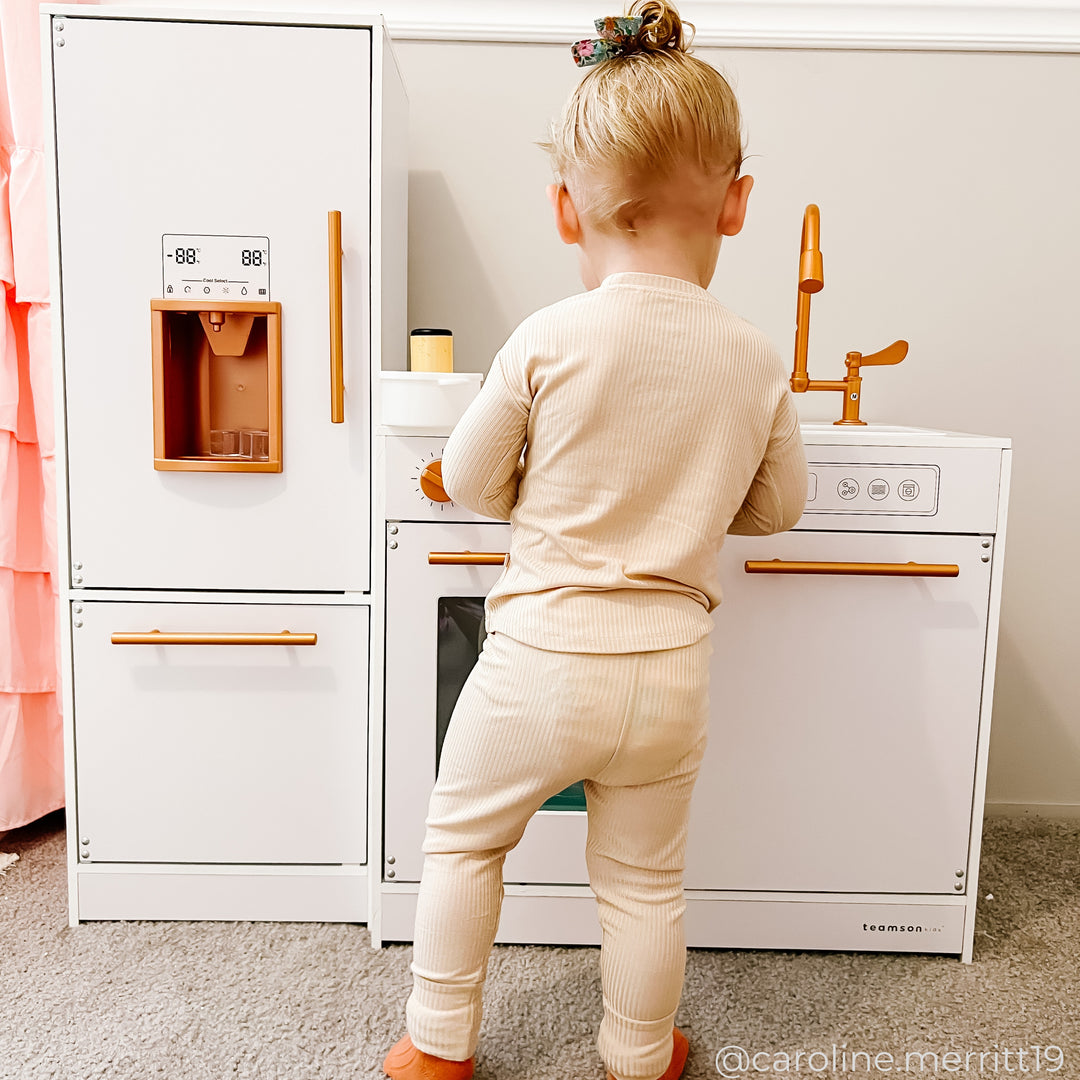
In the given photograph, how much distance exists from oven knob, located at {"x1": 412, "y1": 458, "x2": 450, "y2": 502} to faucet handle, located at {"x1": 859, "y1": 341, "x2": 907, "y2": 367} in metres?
0.78

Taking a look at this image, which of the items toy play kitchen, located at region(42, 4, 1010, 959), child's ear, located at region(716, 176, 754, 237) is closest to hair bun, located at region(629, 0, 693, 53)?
child's ear, located at region(716, 176, 754, 237)

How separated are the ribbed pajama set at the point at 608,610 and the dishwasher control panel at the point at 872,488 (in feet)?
0.94

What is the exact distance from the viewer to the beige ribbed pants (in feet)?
3.27

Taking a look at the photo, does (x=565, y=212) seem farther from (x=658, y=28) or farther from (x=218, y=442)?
(x=218, y=442)

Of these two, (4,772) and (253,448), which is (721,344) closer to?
(253,448)

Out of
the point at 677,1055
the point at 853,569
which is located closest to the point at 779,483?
the point at 853,569

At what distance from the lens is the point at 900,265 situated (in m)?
1.90

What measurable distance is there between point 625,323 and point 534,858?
0.87 m

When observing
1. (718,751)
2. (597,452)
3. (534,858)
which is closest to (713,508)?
(597,452)

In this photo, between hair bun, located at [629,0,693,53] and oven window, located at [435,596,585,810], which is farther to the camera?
oven window, located at [435,596,585,810]

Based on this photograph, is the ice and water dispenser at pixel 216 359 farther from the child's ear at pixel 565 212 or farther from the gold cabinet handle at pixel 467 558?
the child's ear at pixel 565 212

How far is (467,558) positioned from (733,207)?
23.8 inches

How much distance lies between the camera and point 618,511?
3.20 ft

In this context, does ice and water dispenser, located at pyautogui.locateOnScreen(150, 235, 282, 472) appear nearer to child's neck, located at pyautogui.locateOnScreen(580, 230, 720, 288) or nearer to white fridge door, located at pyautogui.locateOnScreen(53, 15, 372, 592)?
white fridge door, located at pyautogui.locateOnScreen(53, 15, 372, 592)
